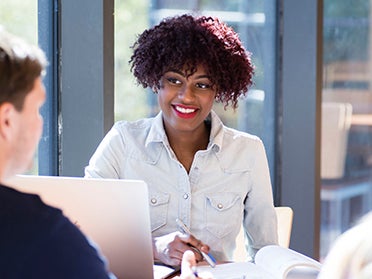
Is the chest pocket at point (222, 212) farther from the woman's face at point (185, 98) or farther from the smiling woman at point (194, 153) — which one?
the woman's face at point (185, 98)

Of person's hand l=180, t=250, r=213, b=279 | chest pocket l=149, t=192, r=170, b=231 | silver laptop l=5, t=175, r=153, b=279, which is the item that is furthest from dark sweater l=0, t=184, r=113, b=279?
chest pocket l=149, t=192, r=170, b=231

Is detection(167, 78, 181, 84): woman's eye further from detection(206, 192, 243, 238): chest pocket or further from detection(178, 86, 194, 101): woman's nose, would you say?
detection(206, 192, 243, 238): chest pocket

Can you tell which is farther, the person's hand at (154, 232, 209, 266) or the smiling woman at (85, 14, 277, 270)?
the smiling woman at (85, 14, 277, 270)

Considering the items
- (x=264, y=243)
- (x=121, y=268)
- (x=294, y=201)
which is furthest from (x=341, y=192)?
(x=121, y=268)

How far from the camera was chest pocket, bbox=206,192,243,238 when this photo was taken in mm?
2596

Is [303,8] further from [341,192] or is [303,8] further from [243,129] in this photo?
[341,192]

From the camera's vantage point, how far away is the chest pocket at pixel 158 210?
2.56 meters

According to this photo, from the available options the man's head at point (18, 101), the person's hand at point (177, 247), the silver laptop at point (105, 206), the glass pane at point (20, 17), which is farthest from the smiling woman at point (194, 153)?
the man's head at point (18, 101)

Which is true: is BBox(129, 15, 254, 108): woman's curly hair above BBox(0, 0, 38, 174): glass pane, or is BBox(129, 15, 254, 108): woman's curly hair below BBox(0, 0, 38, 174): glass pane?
below

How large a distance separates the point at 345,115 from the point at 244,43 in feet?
2.64

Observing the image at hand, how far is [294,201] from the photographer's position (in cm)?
380

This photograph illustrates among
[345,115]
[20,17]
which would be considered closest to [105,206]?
[20,17]

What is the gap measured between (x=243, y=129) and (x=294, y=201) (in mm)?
417

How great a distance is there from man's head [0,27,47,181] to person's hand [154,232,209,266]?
36.5 inches
